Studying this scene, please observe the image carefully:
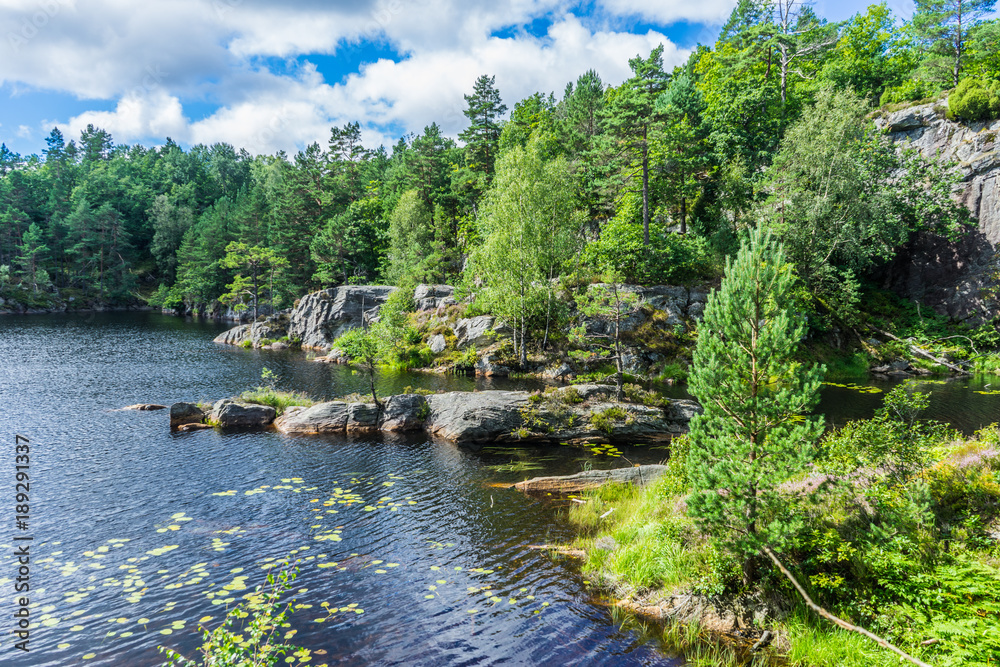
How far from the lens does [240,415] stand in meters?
28.8

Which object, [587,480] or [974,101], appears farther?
[974,101]

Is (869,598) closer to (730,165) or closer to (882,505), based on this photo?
(882,505)

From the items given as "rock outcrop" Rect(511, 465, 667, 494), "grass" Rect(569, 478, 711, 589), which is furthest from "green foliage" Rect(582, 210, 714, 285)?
"grass" Rect(569, 478, 711, 589)

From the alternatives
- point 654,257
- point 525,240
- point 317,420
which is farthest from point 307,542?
point 654,257

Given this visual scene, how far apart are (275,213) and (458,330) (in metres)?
49.1

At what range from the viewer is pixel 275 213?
79750 mm

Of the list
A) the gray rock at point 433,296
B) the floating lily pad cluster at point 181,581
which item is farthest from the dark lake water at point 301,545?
the gray rock at point 433,296

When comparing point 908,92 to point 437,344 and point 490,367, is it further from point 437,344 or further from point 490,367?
point 437,344

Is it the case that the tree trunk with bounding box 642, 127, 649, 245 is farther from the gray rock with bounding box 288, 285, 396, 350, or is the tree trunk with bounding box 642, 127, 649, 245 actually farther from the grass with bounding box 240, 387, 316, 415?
the grass with bounding box 240, 387, 316, 415

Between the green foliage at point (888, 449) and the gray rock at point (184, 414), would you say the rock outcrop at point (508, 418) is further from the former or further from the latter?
the green foliage at point (888, 449)

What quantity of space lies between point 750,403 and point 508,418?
56.6ft

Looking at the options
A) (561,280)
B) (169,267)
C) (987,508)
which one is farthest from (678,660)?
(169,267)

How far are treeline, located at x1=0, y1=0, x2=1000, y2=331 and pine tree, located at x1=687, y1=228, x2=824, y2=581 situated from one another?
72.8 feet

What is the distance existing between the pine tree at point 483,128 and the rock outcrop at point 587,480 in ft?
177
